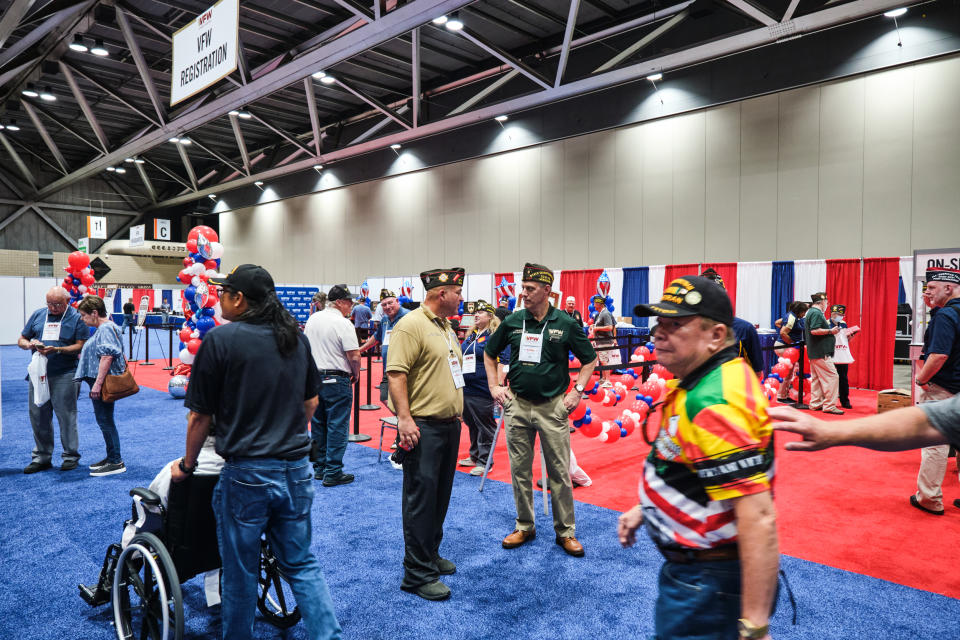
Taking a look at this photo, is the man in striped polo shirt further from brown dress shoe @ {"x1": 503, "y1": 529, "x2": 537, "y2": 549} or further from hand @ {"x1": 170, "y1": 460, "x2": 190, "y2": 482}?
brown dress shoe @ {"x1": 503, "y1": 529, "x2": 537, "y2": 549}

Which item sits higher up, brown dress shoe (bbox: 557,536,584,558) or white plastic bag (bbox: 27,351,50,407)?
white plastic bag (bbox: 27,351,50,407)

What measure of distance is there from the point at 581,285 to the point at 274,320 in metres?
12.0

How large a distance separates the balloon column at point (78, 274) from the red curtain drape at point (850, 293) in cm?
1214

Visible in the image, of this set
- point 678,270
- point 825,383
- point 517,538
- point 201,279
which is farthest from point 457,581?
point 678,270

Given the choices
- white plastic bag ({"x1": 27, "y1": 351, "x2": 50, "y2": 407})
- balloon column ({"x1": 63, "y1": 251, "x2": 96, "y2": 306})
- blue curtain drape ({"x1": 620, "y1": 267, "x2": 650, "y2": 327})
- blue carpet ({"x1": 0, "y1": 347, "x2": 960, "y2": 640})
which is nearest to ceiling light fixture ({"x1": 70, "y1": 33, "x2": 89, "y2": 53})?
balloon column ({"x1": 63, "y1": 251, "x2": 96, "y2": 306})

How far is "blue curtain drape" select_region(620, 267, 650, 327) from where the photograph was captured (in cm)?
1245

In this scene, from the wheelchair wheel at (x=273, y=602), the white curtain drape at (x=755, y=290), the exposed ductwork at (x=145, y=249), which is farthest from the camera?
the exposed ductwork at (x=145, y=249)

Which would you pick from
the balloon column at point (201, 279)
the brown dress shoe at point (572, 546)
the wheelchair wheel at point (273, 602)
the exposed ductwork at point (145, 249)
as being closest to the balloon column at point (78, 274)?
the balloon column at point (201, 279)

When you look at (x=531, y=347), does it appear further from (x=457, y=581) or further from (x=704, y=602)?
(x=704, y=602)

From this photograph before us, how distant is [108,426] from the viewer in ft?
16.7

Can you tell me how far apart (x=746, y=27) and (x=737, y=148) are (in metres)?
2.20

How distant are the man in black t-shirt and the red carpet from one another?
2423 millimetres

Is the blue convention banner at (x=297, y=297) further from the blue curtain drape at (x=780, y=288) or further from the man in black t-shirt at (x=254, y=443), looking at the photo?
the man in black t-shirt at (x=254, y=443)

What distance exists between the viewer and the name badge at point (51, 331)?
494cm
